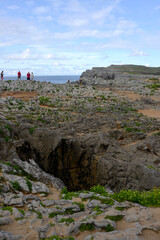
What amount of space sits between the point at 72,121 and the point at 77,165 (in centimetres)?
666

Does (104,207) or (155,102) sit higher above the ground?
(155,102)

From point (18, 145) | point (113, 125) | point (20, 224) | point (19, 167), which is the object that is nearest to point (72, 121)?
point (113, 125)

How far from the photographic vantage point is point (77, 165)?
13891 mm

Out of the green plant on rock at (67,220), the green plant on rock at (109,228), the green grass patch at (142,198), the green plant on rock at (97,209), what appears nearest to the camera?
the green plant on rock at (109,228)

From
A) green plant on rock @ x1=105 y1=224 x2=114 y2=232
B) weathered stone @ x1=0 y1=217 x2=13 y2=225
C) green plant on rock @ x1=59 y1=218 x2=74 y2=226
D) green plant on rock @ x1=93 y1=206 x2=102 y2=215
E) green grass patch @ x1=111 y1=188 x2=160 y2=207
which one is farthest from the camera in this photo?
green grass patch @ x1=111 y1=188 x2=160 y2=207

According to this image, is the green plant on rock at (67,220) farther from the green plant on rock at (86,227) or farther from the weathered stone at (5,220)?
the weathered stone at (5,220)

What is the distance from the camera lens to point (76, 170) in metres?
13.8

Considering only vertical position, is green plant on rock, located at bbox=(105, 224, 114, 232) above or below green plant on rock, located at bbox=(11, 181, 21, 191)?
below

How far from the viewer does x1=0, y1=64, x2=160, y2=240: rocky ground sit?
6.59 metres

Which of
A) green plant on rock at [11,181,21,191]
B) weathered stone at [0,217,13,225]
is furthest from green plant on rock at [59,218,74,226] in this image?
green plant on rock at [11,181,21,191]

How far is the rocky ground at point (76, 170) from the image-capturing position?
21.6 ft

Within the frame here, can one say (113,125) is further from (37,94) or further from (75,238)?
(37,94)

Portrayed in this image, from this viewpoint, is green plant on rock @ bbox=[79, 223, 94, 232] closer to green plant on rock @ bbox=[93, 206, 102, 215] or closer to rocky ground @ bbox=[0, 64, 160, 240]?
rocky ground @ bbox=[0, 64, 160, 240]

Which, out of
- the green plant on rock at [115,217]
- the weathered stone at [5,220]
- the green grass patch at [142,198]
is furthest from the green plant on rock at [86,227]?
the green grass patch at [142,198]
